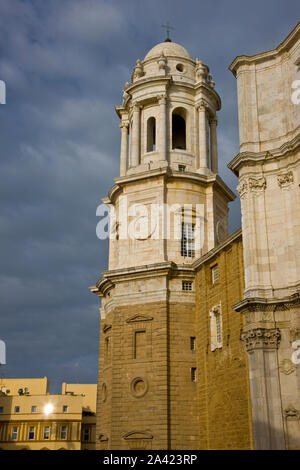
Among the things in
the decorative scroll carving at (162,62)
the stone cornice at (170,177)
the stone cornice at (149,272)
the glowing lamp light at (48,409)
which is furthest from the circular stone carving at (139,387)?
the glowing lamp light at (48,409)

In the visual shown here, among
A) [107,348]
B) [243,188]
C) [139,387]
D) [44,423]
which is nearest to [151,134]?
[107,348]

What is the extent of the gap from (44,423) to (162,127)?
40078 mm

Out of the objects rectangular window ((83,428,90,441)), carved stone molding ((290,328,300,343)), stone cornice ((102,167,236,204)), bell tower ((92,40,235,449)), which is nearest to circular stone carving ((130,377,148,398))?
bell tower ((92,40,235,449))

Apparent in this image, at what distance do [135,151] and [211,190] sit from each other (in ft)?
22.0

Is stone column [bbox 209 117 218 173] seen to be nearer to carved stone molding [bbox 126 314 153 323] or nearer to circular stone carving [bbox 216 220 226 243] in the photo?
circular stone carving [bbox 216 220 226 243]

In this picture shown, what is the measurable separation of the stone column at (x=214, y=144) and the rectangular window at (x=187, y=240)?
7.02 m

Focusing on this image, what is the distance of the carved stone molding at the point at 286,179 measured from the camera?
2784 cm

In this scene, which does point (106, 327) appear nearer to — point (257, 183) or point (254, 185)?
point (254, 185)

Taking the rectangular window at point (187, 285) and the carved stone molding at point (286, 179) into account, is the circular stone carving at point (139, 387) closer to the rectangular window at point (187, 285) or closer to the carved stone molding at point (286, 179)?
the rectangular window at point (187, 285)

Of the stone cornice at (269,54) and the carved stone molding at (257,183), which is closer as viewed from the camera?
the carved stone molding at (257,183)

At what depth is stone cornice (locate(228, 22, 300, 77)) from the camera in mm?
29409

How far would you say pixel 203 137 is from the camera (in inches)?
1735

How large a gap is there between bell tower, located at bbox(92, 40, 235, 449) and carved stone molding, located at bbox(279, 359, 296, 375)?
1118cm
